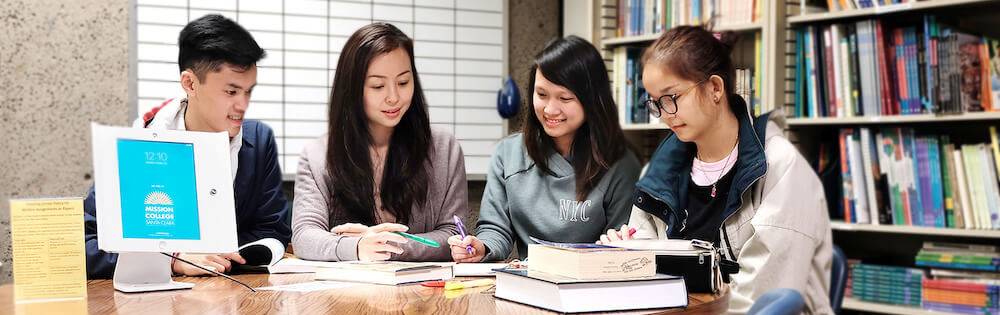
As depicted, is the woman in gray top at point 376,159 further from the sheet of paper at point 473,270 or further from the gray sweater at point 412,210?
the sheet of paper at point 473,270

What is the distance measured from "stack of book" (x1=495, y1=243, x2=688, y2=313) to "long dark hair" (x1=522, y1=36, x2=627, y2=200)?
2.92ft

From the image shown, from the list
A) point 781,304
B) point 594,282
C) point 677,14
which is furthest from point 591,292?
point 677,14

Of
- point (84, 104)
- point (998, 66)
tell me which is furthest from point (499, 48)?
point (998, 66)

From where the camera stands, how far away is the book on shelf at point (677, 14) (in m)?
3.32

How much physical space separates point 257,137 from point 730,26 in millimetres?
1837

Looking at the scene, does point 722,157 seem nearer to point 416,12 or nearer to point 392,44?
point 392,44

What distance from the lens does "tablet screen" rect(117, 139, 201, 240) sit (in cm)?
157

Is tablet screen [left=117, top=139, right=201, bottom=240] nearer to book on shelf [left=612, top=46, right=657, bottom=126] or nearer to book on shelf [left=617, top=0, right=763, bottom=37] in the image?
book on shelf [left=617, top=0, right=763, bottom=37]

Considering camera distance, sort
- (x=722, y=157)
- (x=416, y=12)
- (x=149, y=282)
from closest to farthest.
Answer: (x=149, y=282)
(x=722, y=157)
(x=416, y=12)

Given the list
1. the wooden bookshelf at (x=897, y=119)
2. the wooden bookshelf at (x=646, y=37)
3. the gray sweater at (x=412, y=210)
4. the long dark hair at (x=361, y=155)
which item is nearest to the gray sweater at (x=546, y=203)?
the gray sweater at (x=412, y=210)

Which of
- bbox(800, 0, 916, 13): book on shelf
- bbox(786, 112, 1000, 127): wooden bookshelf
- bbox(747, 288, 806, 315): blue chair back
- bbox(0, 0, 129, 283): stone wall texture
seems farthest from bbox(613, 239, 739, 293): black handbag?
bbox(0, 0, 129, 283): stone wall texture

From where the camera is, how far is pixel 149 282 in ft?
5.38

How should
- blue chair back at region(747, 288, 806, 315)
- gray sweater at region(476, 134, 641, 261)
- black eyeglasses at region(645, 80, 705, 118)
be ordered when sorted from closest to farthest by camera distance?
blue chair back at region(747, 288, 806, 315) → black eyeglasses at region(645, 80, 705, 118) → gray sweater at region(476, 134, 641, 261)

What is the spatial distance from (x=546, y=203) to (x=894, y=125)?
1378 mm
